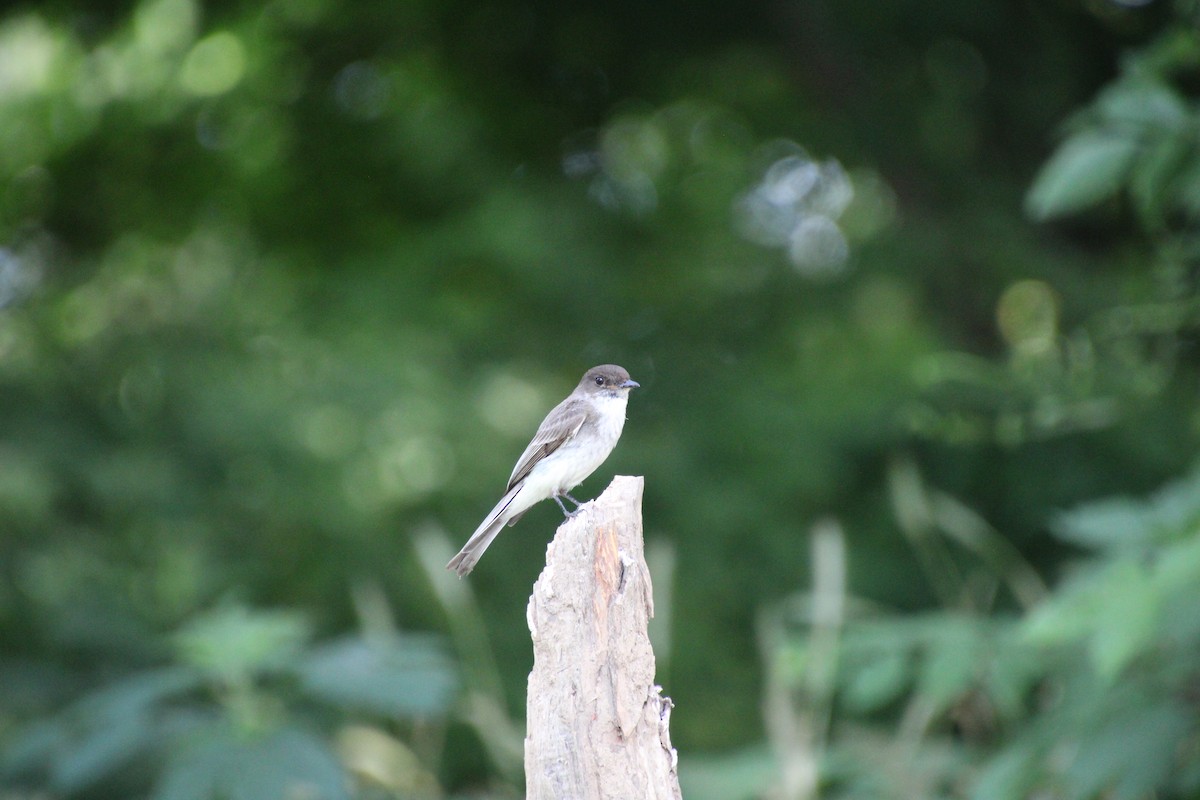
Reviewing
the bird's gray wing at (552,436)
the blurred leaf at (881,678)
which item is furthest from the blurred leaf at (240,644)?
the blurred leaf at (881,678)

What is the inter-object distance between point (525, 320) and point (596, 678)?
6.35 metres

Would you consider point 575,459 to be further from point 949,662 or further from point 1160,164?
point 1160,164

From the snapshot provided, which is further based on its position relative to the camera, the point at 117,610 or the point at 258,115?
the point at 258,115

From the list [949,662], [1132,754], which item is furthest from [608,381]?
[1132,754]

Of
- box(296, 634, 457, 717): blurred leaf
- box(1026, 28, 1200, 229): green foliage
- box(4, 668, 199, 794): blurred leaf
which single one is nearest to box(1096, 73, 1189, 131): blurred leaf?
box(1026, 28, 1200, 229): green foliage

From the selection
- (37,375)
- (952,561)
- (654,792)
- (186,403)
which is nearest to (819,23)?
(952,561)

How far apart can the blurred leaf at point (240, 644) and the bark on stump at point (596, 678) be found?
6.30 ft

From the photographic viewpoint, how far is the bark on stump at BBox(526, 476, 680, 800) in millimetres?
3295

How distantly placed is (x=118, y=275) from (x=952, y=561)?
6.31 m

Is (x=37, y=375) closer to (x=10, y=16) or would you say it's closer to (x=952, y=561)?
(x=10, y=16)

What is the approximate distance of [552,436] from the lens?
529 cm

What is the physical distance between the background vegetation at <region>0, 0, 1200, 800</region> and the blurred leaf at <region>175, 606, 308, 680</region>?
4.95 ft

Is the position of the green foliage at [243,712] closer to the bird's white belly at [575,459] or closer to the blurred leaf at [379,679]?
the blurred leaf at [379,679]

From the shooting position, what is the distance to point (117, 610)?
25.6 feet
